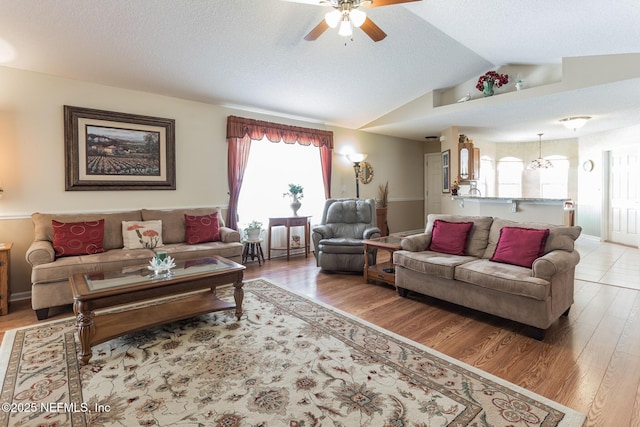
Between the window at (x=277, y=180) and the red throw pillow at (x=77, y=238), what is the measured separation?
2.03 meters

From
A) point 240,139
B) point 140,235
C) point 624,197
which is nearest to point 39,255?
point 140,235

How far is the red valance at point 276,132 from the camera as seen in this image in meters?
4.99

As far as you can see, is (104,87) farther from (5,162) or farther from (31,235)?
(31,235)

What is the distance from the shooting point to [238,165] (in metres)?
5.07

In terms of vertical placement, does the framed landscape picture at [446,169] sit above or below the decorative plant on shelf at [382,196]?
above

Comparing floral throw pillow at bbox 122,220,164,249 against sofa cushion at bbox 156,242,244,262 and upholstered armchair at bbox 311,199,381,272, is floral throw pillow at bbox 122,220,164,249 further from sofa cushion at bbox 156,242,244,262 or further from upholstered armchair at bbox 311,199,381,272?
upholstered armchair at bbox 311,199,381,272

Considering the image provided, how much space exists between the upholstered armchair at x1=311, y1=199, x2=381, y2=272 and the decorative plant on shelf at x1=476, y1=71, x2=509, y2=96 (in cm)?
241

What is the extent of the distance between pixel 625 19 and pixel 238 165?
472cm

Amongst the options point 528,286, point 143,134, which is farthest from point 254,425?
point 143,134

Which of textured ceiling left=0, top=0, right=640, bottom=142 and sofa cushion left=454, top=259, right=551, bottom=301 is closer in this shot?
sofa cushion left=454, top=259, right=551, bottom=301

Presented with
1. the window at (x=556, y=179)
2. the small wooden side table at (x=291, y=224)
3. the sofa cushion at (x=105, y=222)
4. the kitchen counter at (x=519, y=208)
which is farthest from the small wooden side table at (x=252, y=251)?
the window at (x=556, y=179)

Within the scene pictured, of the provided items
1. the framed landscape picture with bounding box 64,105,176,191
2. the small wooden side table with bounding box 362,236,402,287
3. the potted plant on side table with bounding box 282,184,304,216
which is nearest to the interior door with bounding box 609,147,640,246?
the small wooden side table with bounding box 362,236,402,287

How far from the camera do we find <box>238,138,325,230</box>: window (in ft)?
17.5

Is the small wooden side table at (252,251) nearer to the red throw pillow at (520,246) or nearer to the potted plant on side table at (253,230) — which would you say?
the potted plant on side table at (253,230)
